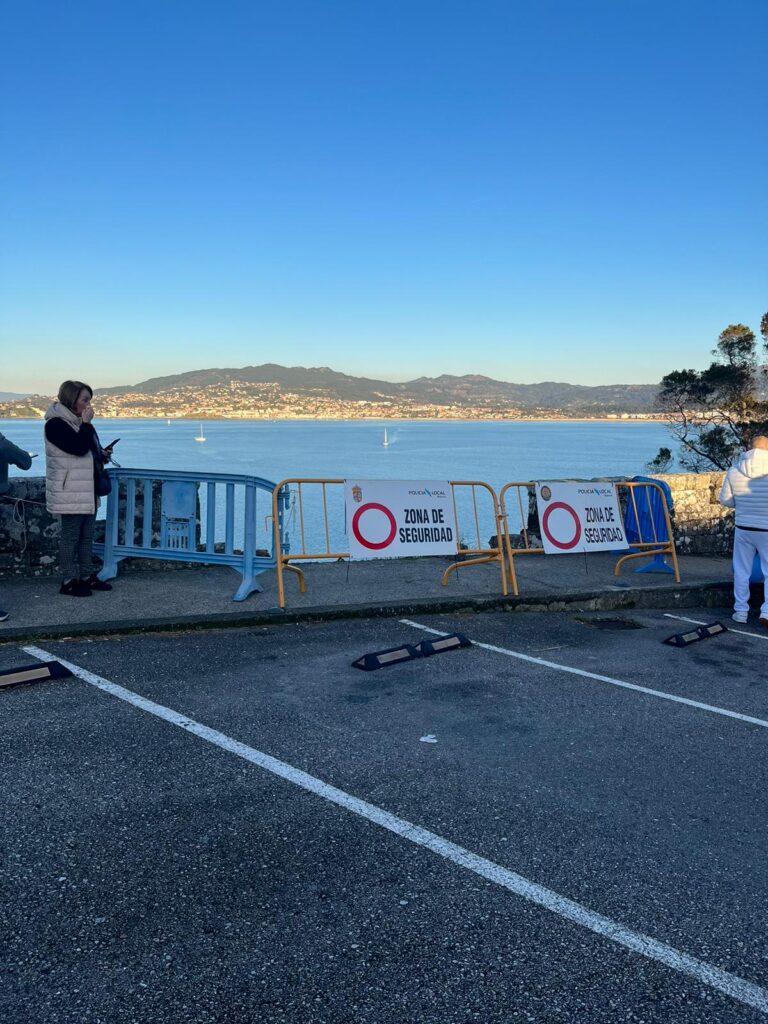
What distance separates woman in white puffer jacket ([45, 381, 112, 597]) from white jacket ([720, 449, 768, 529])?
631 cm

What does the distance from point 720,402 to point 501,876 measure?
39.8 m

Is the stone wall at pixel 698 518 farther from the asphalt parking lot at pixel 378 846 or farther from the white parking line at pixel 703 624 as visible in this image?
the asphalt parking lot at pixel 378 846

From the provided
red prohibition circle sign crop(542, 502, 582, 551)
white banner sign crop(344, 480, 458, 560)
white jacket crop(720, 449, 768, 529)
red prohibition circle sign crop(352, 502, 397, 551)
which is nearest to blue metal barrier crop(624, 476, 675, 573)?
red prohibition circle sign crop(542, 502, 582, 551)

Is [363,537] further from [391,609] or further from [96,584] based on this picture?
[96,584]

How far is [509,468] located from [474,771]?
292ft

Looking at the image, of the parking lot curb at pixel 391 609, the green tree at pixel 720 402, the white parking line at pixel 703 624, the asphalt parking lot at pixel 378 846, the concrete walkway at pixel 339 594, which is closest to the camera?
the asphalt parking lot at pixel 378 846

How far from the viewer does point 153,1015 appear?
2289 mm

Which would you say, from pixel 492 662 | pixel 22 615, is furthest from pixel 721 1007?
pixel 22 615

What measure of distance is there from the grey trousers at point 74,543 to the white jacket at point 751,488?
6414mm

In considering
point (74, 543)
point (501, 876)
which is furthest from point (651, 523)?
point (501, 876)

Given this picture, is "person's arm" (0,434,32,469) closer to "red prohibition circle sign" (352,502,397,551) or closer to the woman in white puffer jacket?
the woman in white puffer jacket

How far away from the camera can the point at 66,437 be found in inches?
279

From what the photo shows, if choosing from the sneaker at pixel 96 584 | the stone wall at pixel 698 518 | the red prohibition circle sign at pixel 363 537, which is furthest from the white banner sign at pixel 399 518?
the stone wall at pixel 698 518

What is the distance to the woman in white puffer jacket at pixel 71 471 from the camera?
7090 millimetres
